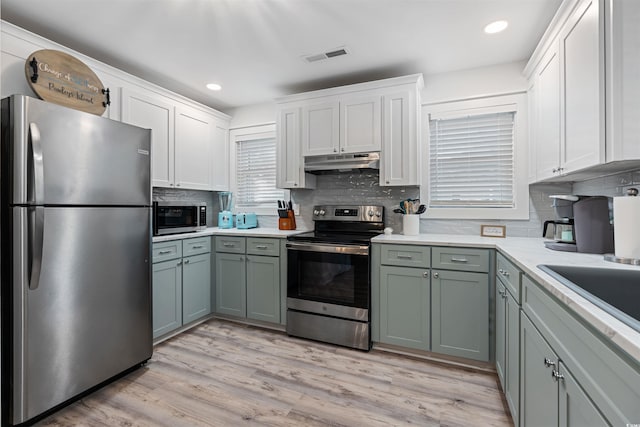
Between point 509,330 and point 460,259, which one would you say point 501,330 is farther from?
point 460,259

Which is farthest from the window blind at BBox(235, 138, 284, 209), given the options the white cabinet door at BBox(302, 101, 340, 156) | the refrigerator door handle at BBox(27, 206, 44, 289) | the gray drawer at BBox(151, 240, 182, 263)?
the refrigerator door handle at BBox(27, 206, 44, 289)

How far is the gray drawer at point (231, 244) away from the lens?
302 cm

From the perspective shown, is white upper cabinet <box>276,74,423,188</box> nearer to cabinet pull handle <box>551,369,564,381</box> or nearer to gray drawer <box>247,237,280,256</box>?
gray drawer <box>247,237,280,256</box>

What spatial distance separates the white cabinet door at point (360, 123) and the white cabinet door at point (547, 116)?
47.3 inches

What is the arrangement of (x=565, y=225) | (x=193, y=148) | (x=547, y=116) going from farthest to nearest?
(x=193, y=148) < (x=547, y=116) < (x=565, y=225)

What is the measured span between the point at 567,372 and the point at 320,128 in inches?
101

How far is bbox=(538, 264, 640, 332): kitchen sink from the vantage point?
3.81ft

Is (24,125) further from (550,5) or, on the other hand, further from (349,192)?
(550,5)

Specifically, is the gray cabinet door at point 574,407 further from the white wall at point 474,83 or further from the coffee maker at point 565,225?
the white wall at point 474,83

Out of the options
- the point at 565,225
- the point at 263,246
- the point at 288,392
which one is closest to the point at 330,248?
the point at 263,246

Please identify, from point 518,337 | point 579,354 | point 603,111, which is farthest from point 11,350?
point 603,111

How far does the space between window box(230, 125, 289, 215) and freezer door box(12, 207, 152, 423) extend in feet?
5.54

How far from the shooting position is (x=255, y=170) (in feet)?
12.6

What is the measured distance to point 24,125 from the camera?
5.09 ft
